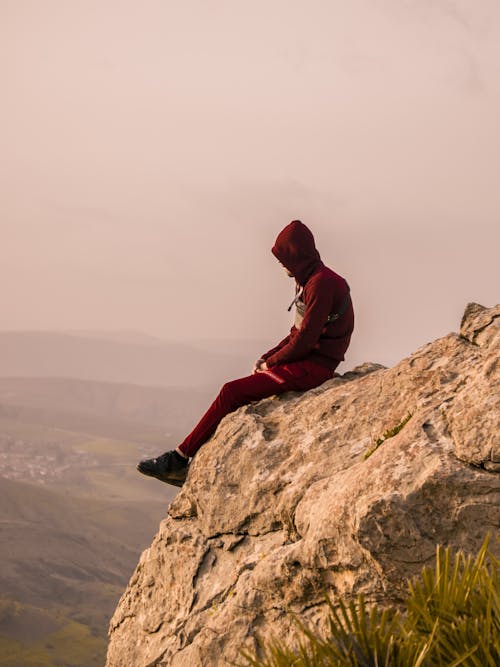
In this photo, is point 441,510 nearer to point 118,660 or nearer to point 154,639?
point 154,639

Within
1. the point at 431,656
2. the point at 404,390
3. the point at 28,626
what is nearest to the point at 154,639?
the point at 404,390

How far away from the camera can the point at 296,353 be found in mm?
10562

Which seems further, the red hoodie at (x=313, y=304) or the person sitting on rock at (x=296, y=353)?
the person sitting on rock at (x=296, y=353)

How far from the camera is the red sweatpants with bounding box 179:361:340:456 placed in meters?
10.9

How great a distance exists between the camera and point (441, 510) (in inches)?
280

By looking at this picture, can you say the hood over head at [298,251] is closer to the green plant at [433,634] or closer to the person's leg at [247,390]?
the person's leg at [247,390]

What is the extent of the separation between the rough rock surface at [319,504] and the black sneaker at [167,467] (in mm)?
402

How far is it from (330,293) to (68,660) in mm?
154782

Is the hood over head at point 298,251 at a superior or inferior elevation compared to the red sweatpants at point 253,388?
superior

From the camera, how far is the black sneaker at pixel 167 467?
11.0m

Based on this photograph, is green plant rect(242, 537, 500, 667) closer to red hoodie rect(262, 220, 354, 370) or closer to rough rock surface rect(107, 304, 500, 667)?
rough rock surface rect(107, 304, 500, 667)

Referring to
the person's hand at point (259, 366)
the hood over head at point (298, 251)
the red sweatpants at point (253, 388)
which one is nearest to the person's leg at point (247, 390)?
the red sweatpants at point (253, 388)

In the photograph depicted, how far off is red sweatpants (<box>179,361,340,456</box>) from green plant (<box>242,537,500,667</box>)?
5148mm

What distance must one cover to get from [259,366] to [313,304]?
1.48 metres
